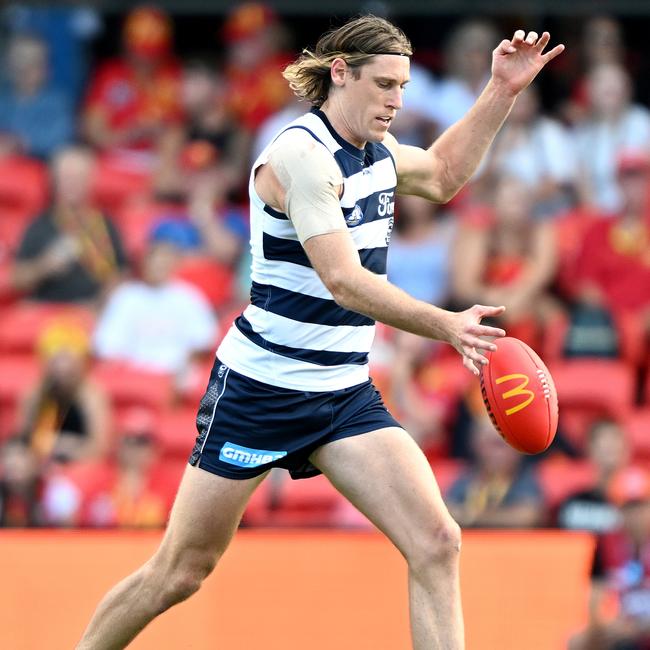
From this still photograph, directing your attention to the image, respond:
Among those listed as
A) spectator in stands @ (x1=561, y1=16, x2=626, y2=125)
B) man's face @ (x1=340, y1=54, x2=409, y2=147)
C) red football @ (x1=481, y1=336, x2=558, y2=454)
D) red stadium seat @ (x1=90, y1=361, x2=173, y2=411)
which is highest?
spectator in stands @ (x1=561, y1=16, x2=626, y2=125)

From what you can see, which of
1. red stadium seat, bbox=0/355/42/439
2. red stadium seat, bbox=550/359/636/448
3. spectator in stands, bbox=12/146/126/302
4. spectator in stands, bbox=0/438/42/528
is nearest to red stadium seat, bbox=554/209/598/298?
red stadium seat, bbox=550/359/636/448

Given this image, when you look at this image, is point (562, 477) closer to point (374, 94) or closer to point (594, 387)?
point (594, 387)

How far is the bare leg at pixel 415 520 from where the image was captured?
428 centimetres

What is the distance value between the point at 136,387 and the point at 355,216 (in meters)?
4.40

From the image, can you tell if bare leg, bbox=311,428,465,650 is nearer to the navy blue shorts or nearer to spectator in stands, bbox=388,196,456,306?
the navy blue shorts

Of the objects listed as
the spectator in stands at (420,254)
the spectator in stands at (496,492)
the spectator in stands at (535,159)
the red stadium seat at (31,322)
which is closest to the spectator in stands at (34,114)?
the red stadium seat at (31,322)

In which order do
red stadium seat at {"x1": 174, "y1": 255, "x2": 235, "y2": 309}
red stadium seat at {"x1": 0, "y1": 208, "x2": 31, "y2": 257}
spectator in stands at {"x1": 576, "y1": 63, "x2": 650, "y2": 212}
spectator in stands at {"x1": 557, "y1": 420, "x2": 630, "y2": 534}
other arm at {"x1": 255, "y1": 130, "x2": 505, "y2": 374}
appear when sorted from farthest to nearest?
red stadium seat at {"x1": 0, "y1": 208, "x2": 31, "y2": 257}, red stadium seat at {"x1": 174, "y1": 255, "x2": 235, "y2": 309}, spectator in stands at {"x1": 576, "y1": 63, "x2": 650, "y2": 212}, spectator in stands at {"x1": 557, "y1": 420, "x2": 630, "y2": 534}, other arm at {"x1": 255, "y1": 130, "x2": 505, "y2": 374}

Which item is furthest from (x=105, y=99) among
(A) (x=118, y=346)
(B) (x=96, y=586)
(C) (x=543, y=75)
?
(B) (x=96, y=586)

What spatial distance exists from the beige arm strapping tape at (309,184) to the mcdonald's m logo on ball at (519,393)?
0.68m

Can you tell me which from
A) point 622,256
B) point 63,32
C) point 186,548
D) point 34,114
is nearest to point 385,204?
point 186,548

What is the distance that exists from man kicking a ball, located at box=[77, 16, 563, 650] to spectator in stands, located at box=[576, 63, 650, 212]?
16.0 feet

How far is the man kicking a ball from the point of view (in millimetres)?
4293

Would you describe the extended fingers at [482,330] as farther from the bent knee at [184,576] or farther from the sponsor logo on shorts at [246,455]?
the bent knee at [184,576]

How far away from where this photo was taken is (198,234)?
948cm
